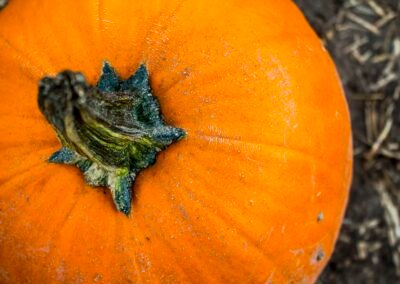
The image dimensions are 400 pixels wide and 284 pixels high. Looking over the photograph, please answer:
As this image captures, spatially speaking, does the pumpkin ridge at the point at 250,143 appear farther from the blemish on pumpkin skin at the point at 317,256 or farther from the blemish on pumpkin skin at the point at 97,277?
the blemish on pumpkin skin at the point at 97,277

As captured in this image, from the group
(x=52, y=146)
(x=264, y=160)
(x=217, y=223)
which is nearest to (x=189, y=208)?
(x=217, y=223)

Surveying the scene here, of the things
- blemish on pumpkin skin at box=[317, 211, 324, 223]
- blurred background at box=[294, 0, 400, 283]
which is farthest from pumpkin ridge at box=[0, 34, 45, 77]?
blurred background at box=[294, 0, 400, 283]

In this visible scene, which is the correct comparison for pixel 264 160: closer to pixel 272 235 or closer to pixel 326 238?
pixel 272 235

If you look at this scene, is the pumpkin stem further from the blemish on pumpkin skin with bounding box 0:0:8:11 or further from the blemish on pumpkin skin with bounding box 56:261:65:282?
the blemish on pumpkin skin with bounding box 0:0:8:11

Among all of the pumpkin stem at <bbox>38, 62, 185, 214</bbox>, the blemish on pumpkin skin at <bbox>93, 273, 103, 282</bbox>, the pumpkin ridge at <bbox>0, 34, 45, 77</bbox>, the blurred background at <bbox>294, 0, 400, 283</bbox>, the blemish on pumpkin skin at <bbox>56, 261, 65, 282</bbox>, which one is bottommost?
the blurred background at <bbox>294, 0, 400, 283</bbox>

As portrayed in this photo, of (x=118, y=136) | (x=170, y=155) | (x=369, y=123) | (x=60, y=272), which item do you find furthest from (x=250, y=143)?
(x=369, y=123)

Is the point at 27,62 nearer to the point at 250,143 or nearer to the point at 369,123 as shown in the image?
the point at 250,143
